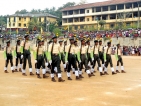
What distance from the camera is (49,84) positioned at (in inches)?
414

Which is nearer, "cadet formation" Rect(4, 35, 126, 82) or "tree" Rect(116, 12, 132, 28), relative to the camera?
"cadet formation" Rect(4, 35, 126, 82)

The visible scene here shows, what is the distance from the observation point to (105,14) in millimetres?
58469

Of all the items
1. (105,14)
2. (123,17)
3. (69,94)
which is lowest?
(69,94)

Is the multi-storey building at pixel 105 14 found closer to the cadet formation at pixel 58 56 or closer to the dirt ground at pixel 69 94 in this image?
the cadet formation at pixel 58 56

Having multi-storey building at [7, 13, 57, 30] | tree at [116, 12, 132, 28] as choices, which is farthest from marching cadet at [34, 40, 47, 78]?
multi-storey building at [7, 13, 57, 30]

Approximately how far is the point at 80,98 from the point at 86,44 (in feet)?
20.8

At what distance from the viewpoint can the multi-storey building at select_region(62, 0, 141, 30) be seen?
53.3 meters

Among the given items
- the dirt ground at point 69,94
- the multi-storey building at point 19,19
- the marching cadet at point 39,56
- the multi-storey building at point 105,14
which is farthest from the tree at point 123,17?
the dirt ground at point 69,94

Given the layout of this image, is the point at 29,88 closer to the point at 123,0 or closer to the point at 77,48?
the point at 77,48

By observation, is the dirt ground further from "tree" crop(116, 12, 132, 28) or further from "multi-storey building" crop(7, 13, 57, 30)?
"multi-storey building" crop(7, 13, 57, 30)

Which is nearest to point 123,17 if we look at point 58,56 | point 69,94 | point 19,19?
point 19,19

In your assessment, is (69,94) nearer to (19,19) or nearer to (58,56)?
(58,56)

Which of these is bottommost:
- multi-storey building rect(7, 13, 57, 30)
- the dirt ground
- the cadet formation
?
the dirt ground

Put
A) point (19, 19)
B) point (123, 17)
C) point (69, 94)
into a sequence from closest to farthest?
point (69, 94), point (123, 17), point (19, 19)
